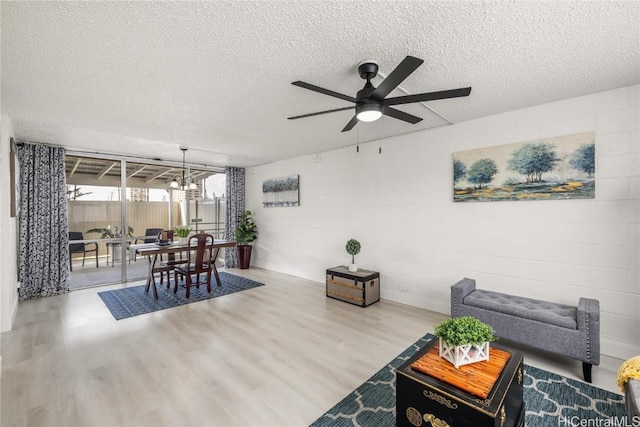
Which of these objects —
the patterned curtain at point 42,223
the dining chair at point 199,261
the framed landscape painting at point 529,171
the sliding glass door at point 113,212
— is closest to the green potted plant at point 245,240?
the sliding glass door at point 113,212

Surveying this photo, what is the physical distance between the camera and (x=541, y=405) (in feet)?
6.37

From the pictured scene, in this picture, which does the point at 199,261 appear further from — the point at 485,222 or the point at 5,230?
the point at 485,222

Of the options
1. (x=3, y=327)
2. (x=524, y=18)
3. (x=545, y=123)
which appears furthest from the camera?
(x=3, y=327)

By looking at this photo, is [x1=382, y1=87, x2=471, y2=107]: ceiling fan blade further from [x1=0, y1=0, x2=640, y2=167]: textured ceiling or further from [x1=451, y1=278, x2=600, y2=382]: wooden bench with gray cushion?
[x1=451, y1=278, x2=600, y2=382]: wooden bench with gray cushion

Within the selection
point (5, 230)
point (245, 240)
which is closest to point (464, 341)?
point (5, 230)

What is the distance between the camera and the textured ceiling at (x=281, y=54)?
1.57 m

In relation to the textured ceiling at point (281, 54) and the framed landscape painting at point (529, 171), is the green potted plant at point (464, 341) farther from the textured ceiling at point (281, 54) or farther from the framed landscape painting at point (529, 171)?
the framed landscape painting at point (529, 171)

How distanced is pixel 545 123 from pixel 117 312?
556 cm

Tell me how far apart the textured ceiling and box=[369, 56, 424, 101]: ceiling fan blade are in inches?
12.0

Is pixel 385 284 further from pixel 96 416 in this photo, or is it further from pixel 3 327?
pixel 3 327

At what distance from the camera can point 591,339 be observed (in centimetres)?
217

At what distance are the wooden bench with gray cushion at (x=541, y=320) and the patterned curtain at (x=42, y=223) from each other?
591 cm

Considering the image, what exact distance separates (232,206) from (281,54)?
5.18 m

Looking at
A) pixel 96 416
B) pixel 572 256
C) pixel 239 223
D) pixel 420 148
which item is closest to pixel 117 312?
pixel 96 416
